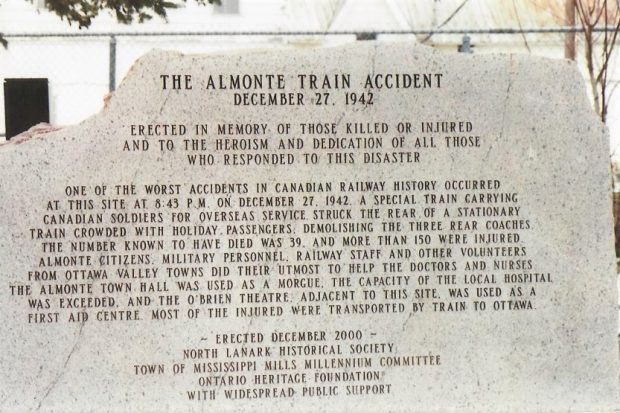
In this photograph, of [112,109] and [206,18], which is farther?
[206,18]

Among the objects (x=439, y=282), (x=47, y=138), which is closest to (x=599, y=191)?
(x=439, y=282)

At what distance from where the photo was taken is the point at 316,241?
385 centimetres

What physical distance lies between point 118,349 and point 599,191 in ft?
8.36

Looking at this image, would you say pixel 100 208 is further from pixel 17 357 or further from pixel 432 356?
pixel 432 356

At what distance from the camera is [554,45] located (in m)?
9.57

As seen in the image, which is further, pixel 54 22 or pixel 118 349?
pixel 54 22

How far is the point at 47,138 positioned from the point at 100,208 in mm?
438

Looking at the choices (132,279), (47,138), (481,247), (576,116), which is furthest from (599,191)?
(47,138)

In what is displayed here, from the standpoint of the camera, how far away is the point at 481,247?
3.88 meters

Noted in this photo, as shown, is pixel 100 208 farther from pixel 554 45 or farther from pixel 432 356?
pixel 554 45

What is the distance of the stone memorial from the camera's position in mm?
3799

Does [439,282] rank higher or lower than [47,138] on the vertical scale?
lower

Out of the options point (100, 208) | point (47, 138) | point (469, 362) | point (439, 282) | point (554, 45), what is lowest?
point (469, 362)

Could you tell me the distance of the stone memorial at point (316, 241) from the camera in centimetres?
380
